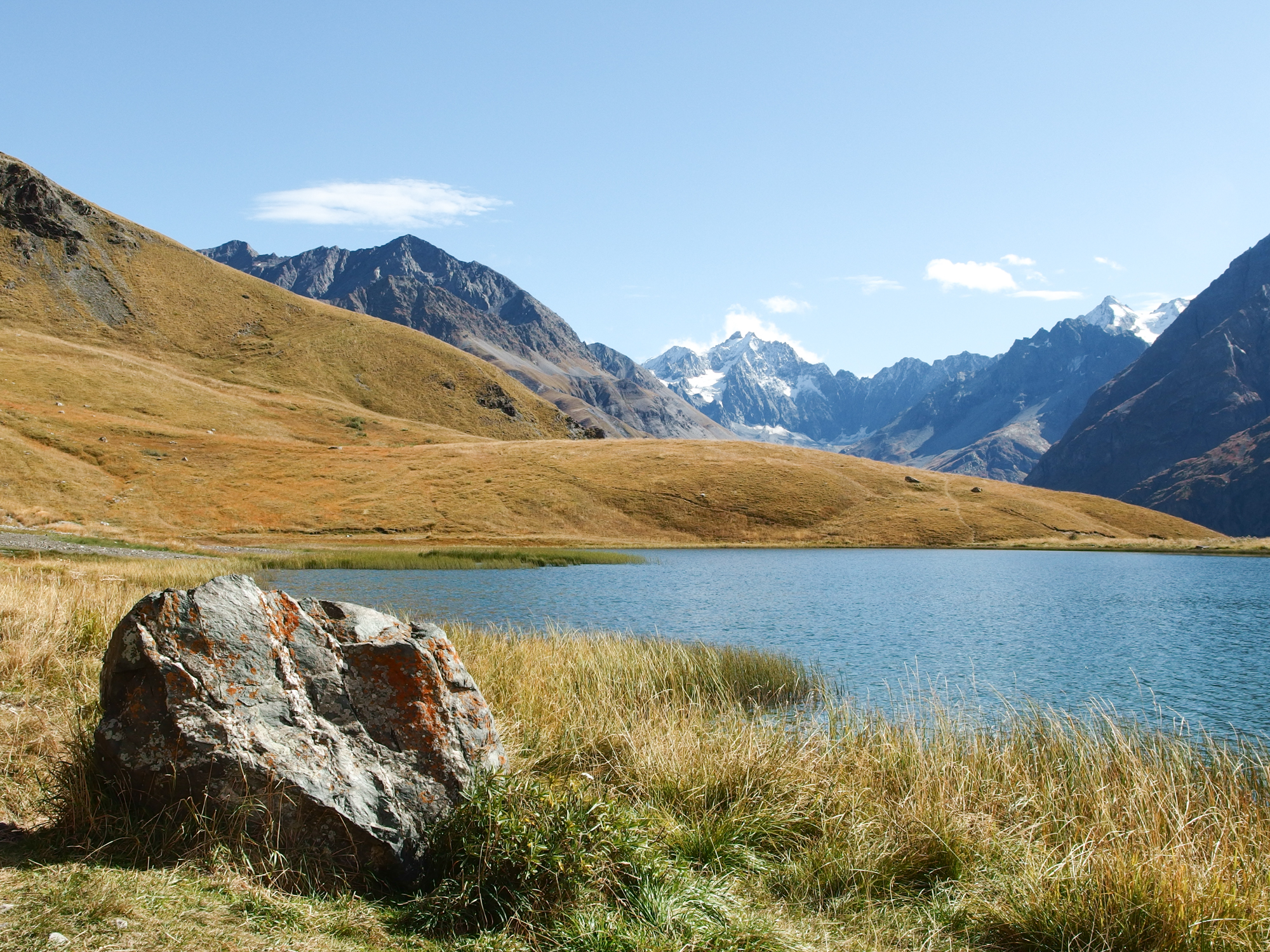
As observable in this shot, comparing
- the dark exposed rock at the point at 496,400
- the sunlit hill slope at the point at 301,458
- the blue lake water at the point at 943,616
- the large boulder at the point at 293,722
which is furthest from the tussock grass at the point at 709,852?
the dark exposed rock at the point at 496,400

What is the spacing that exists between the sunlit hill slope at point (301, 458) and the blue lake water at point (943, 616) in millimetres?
29614

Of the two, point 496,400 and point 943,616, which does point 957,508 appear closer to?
point 943,616

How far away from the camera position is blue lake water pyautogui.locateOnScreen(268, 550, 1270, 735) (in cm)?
2089

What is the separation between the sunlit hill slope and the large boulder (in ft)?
213

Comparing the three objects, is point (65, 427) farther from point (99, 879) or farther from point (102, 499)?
point (99, 879)

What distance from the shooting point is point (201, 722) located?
5863mm

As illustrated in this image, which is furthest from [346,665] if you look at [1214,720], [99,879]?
[1214,720]

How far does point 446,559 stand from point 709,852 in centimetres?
5080

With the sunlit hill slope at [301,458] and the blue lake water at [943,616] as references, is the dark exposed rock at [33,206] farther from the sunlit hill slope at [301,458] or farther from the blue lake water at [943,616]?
the blue lake water at [943,616]

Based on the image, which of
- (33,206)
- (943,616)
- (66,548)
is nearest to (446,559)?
(66,548)

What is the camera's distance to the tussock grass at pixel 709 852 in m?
5.36

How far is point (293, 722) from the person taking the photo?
6277mm

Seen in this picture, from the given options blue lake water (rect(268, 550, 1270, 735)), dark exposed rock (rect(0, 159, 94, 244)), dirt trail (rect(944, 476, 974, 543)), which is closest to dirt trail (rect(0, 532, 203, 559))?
blue lake water (rect(268, 550, 1270, 735))

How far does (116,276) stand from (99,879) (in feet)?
669
